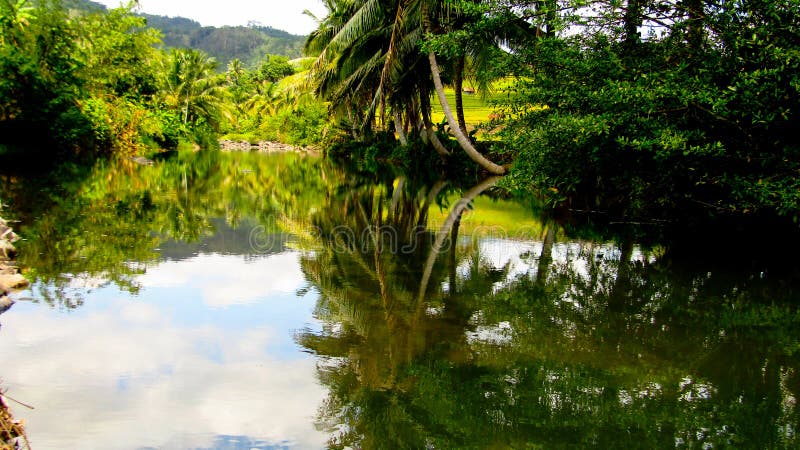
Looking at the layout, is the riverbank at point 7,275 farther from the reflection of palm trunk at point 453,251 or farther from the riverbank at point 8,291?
the reflection of palm trunk at point 453,251

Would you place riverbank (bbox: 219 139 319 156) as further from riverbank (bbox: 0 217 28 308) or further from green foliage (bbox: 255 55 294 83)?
riverbank (bbox: 0 217 28 308)

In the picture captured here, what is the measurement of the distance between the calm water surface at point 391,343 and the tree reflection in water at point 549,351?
23mm

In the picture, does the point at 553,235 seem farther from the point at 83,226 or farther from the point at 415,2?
the point at 415,2

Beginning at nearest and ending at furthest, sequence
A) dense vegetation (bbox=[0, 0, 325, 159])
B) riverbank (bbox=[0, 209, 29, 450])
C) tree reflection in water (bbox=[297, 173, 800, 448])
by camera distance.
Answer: riverbank (bbox=[0, 209, 29, 450]) < tree reflection in water (bbox=[297, 173, 800, 448]) < dense vegetation (bbox=[0, 0, 325, 159])

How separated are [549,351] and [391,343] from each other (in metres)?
1.25

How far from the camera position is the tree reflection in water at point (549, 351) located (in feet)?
11.8

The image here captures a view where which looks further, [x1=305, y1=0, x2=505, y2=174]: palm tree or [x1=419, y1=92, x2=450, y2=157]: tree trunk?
[x1=419, y1=92, x2=450, y2=157]: tree trunk

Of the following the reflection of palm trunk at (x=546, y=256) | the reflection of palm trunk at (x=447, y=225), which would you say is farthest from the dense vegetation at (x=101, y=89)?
the reflection of palm trunk at (x=546, y=256)

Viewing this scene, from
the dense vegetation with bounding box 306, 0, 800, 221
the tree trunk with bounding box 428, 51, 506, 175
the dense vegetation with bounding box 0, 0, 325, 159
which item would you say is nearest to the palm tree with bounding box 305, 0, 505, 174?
the tree trunk with bounding box 428, 51, 506, 175

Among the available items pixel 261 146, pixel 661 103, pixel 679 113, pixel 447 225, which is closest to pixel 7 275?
pixel 447 225

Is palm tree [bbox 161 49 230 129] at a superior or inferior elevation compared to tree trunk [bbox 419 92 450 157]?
superior

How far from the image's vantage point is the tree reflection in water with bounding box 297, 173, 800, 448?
3600mm

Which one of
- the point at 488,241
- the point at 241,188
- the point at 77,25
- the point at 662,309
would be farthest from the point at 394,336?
the point at 77,25

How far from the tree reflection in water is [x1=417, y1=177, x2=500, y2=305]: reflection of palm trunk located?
0.07 metres
